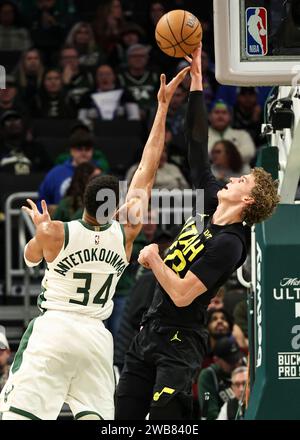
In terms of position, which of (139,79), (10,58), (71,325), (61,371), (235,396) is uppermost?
(10,58)

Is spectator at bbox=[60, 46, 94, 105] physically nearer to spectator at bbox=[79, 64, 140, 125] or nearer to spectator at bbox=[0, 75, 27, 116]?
spectator at bbox=[79, 64, 140, 125]

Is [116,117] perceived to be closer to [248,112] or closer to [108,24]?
[248,112]

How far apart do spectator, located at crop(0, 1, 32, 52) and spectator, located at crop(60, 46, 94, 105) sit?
0.88m

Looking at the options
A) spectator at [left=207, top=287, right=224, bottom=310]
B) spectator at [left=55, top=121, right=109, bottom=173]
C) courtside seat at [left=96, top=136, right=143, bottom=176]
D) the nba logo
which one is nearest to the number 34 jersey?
the nba logo

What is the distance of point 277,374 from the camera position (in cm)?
898

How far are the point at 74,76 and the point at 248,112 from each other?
2.04 m

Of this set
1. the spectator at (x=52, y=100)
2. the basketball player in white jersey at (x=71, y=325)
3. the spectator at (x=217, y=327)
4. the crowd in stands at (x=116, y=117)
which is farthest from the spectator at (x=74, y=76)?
the basketball player in white jersey at (x=71, y=325)

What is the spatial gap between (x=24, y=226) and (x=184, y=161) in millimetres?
1884

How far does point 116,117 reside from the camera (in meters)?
15.5

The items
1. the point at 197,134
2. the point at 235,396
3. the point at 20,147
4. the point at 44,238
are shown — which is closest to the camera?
the point at 44,238

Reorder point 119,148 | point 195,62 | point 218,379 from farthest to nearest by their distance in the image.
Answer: point 119,148 → point 218,379 → point 195,62

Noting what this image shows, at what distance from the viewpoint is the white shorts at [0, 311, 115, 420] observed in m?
8.06

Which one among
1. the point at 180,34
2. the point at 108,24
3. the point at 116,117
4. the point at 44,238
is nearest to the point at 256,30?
the point at 180,34

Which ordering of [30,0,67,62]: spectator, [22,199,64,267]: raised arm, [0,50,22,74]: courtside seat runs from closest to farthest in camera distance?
1. [22,199,64,267]: raised arm
2. [0,50,22,74]: courtside seat
3. [30,0,67,62]: spectator
